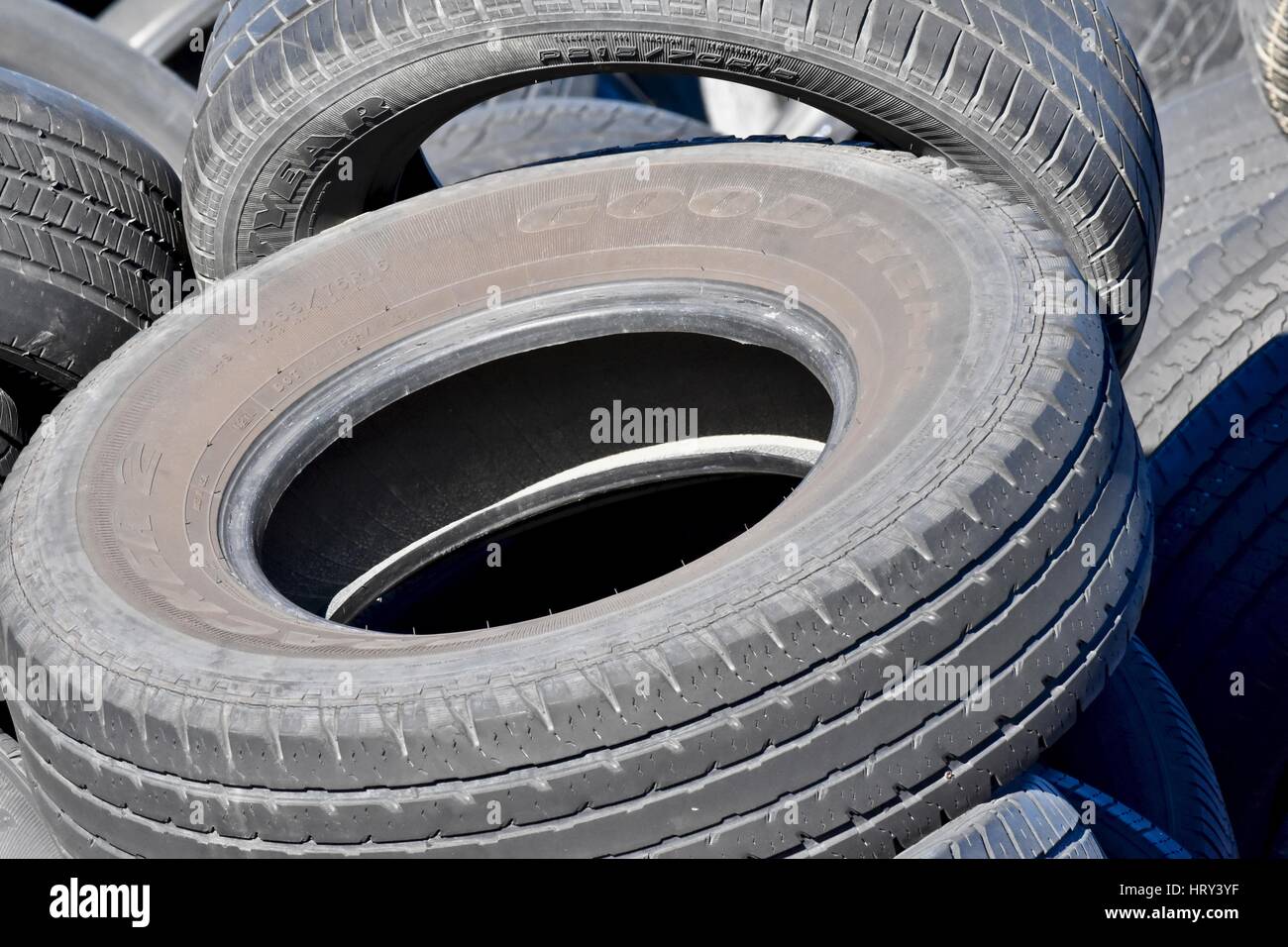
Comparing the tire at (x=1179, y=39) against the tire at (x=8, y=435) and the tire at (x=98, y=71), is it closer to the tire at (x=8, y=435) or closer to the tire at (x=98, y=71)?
the tire at (x=98, y=71)

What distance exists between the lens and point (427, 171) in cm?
337

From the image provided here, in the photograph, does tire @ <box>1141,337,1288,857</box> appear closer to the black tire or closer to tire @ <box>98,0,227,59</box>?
the black tire

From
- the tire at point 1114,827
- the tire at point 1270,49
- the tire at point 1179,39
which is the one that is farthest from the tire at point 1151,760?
the tire at point 1179,39

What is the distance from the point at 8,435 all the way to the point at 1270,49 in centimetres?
328

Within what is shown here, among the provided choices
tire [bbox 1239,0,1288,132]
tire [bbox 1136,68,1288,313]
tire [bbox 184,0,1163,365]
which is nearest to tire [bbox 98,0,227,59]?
tire [bbox 184,0,1163,365]

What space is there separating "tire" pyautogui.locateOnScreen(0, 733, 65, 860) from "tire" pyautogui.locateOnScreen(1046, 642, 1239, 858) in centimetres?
176

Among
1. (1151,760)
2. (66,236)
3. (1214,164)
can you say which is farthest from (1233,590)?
(66,236)

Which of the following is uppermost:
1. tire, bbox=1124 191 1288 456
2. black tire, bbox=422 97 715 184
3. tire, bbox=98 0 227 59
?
tire, bbox=98 0 227 59

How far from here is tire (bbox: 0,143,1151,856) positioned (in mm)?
1807

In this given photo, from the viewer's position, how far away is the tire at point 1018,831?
1.93 m

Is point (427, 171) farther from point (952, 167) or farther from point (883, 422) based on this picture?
point (883, 422)

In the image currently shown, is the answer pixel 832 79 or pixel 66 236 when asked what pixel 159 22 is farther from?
pixel 832 79

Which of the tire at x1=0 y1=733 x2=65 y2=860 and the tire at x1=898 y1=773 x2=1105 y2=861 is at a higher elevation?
the tire at x1=0 y1=733 x2=65 y2=860

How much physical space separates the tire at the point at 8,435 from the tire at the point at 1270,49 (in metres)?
3.25
